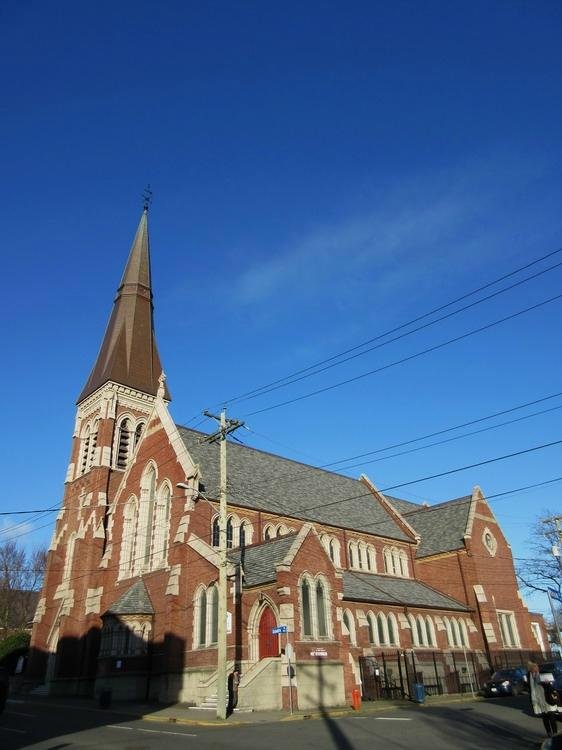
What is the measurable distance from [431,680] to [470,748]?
22348 mm

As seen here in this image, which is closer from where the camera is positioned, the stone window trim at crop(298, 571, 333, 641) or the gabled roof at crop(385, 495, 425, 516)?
the stone window trim at crop(298, 571, 333, 641)

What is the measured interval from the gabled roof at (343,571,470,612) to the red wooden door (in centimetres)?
693

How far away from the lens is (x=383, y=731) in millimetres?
14977

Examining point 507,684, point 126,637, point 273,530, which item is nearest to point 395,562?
point 273,530

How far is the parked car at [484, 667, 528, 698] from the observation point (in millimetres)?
28438

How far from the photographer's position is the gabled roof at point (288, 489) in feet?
112

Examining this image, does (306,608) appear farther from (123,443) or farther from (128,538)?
(123,443)

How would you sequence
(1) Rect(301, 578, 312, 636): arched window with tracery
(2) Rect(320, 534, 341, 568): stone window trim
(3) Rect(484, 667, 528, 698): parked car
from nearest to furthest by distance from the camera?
(1) Rect(301, 578, 312, 636): arched window with tracery → (3) Rect(484, 667, 528, 698): parked car → (2) Rect(320, 534, 341, 568): stone window trim

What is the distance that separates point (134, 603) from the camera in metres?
30.1

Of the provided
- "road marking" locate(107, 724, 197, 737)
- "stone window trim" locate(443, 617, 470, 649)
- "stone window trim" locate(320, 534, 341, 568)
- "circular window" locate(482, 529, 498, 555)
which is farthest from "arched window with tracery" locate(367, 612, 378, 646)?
"circular window" locate(482, 529, 498, 555)

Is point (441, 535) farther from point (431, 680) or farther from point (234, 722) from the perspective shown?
point (234, 722)

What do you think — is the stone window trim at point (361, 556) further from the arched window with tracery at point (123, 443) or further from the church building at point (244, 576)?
the arched window with tracery at point (123, 443)

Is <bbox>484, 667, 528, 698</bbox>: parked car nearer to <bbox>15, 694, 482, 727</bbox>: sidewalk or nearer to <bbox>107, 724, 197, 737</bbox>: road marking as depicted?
<bbox>15, 694, 482, 727</bbox>: sidewalk

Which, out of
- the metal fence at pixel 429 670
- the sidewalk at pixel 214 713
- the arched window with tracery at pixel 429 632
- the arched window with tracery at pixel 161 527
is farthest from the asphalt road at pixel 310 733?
the arched window with tracery at pixel 429 632
